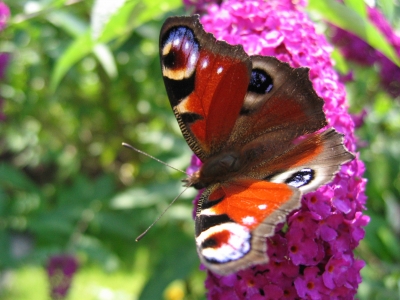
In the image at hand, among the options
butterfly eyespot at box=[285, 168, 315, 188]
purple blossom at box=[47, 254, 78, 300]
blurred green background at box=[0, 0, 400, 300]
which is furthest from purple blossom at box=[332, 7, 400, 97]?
purple blossom at box=[47, 254, 78, 300]

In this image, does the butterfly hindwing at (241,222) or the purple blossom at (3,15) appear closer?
the butterfly hindwing at (241,222)

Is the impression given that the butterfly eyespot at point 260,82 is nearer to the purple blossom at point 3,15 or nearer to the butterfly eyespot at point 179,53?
the butterfly eyespot at point 179,53

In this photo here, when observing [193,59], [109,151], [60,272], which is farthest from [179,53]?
[109,151]

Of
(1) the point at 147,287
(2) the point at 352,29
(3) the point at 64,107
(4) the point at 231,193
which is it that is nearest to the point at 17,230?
(3) the point at 64,107

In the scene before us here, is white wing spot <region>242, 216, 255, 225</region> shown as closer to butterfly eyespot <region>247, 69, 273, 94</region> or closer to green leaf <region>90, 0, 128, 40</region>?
butterfly eyespot <region>247, 69, 273, 94</region>

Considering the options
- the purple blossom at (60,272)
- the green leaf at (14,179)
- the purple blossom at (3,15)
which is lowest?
the purple blossom at (60,272)

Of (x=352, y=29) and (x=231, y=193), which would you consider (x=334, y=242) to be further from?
(x=352, y=29)

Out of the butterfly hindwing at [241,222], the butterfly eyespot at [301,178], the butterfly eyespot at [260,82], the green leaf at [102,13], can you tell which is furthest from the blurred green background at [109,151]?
the butterfly hindwing at [241,222]
